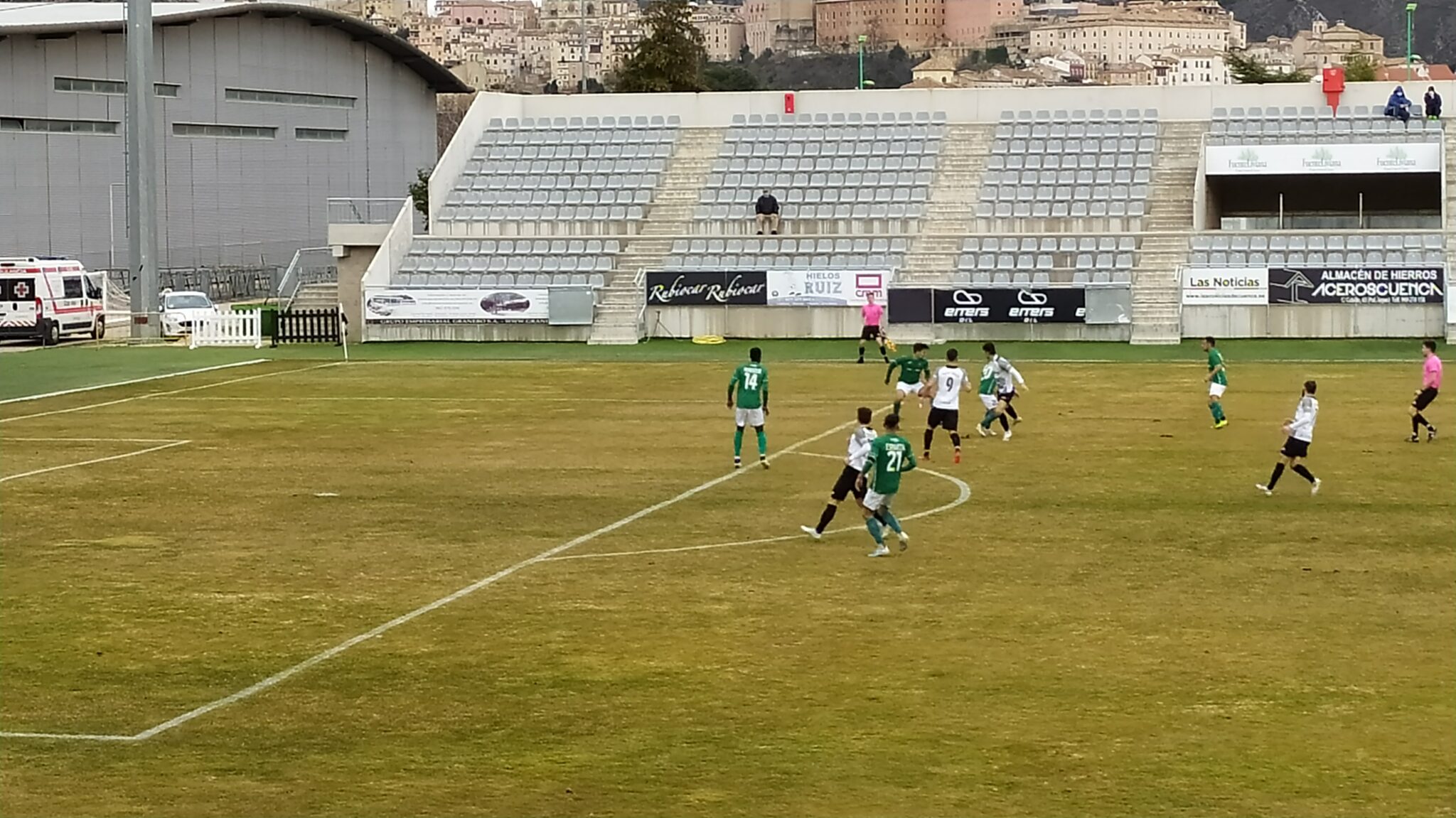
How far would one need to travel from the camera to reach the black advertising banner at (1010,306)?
53.8m

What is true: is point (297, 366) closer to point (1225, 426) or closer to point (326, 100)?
point (1225, 426)

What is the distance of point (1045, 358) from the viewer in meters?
48.9

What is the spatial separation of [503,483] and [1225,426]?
42.9ft

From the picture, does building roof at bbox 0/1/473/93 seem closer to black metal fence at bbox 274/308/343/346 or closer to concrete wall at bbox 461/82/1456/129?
concrete wall at bbox 461/82/1456/129

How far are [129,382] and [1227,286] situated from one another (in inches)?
1151

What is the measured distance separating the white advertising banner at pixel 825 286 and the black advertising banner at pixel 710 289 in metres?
0.38

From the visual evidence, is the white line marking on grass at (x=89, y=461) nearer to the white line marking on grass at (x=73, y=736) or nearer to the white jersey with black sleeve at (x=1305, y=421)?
the white line marking on grass at (x=73, y=736)

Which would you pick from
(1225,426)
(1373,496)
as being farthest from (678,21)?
(1373,496)

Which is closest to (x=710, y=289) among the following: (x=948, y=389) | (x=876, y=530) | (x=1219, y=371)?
(x=1219, y=371)

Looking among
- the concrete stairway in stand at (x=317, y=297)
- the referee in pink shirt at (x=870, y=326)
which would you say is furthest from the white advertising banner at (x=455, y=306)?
the referee in pink shirt at (x=870, y=326)

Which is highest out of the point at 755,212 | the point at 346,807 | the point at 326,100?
A: the point at 326,100

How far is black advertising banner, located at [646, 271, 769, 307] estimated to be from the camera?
186ft

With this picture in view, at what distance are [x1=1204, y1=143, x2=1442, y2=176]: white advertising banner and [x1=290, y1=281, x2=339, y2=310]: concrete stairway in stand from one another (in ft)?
92.1

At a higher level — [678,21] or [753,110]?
[678,21]
